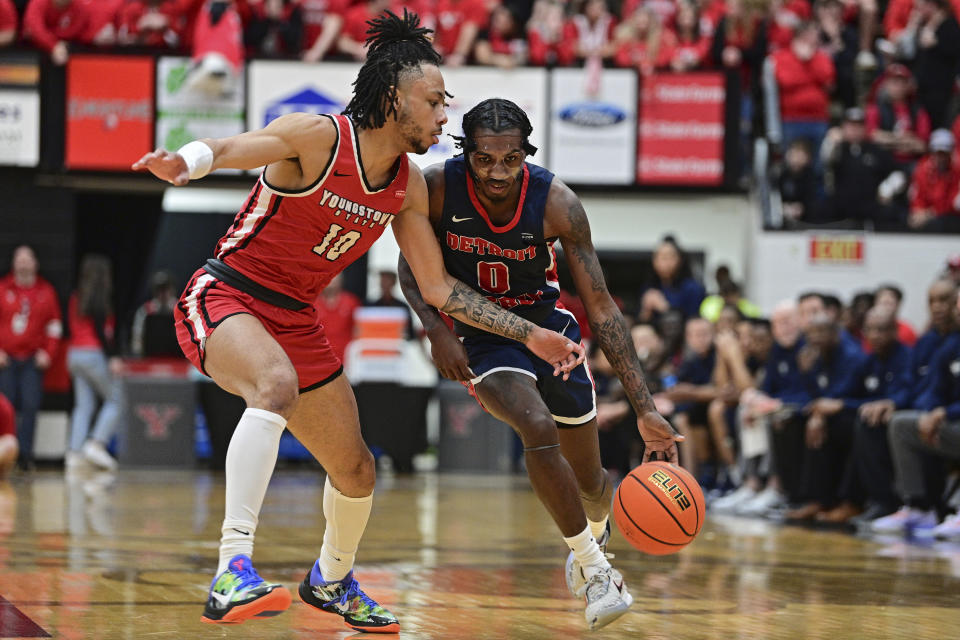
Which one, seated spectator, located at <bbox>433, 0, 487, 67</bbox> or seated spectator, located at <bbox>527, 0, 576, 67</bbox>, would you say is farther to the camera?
seated spectator, located at <bbox>527, 0, 576, 67</bbox>

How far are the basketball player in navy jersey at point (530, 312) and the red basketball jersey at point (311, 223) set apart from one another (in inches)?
19.1

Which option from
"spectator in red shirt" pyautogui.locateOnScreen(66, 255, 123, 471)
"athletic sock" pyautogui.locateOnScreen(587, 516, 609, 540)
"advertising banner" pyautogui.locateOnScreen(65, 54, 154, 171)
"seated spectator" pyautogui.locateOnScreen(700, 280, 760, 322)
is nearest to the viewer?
"athletic sock" pyautogui.locateOnScreen(587, 516, 609, 540)

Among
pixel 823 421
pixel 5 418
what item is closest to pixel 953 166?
pixel 823 421

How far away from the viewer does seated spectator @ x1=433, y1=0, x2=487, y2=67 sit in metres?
15.6

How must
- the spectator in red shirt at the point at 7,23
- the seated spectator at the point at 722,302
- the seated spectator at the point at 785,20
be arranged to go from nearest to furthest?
the seated spectator at the point at 722,302
the spectator in red shirt at the point at 7,23
the seated spectator at the point at 785,20

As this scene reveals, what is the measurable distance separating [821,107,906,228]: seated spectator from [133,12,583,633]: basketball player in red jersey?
1032 centimetres

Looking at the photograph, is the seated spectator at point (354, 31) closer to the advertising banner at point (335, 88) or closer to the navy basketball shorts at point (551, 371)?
the advertising banner at point (335, 88)

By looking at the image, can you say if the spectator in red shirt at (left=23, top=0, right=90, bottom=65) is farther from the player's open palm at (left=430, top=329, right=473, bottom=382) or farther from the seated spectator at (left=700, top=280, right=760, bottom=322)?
the player's open palm at (left=430, top=329, right=473, bottom=382)

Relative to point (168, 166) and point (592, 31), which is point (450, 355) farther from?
point (592, 31)

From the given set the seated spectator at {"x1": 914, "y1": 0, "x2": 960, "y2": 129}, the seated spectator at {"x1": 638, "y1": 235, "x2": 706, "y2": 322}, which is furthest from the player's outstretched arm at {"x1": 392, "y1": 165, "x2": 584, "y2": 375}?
the seated spectator at {"x1": 914, "y1": 0, "x2": 960, "y2": 129}

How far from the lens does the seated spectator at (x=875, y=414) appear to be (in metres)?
9.98

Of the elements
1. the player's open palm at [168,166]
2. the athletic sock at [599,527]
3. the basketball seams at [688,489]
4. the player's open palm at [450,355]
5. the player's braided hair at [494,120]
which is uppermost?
the player's braided hair at [494,120]

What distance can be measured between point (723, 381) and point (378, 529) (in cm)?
422

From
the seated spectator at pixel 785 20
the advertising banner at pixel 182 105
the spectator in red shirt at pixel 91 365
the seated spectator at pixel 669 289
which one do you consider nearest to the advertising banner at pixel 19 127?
the advertising banner at pixel 182 105
